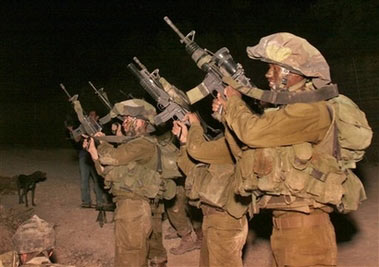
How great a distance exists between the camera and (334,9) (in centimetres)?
1675

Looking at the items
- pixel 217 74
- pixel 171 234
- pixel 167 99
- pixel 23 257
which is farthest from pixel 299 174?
pixel 171 234

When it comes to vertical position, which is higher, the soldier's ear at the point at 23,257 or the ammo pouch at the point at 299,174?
the ammo pouch at the point at 299,174

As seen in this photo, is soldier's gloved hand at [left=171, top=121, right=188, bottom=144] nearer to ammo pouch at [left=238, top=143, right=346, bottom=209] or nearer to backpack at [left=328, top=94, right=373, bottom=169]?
ammo pouch at [left=238, top=143, right=346, bottom=209]

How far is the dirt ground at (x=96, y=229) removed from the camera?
673 centimetres

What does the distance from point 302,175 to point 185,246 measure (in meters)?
3.95

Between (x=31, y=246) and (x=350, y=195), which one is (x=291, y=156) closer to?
(x=350, y=195)

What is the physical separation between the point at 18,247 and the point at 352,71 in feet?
40.0

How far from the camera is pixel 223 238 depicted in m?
4.61

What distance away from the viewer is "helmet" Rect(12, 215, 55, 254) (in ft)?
11.0

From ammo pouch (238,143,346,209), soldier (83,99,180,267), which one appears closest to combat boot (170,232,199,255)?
soldier (83,99,180,267)

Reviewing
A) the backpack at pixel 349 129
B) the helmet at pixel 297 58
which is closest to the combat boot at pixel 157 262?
the backpack at pixel 349 129

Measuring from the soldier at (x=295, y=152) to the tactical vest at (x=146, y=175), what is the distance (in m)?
2.02

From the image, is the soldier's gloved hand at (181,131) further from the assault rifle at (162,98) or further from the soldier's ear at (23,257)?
the soldier's ear at (23,257)

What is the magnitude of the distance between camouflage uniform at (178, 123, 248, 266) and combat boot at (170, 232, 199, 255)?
231cm
